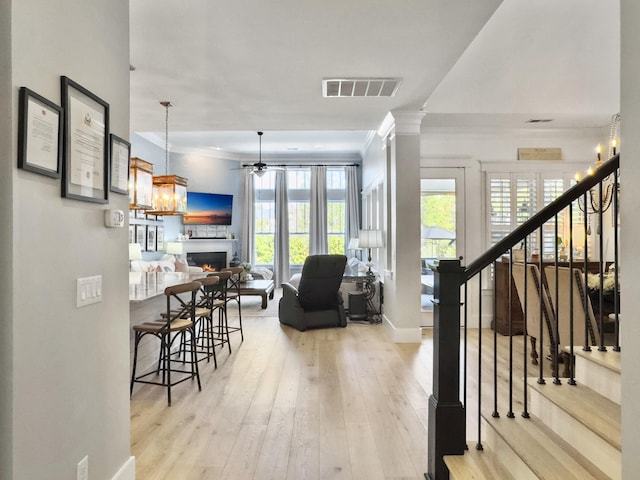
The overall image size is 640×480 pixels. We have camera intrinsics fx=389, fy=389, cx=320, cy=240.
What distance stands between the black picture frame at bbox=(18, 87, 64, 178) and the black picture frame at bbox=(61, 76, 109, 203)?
5cm

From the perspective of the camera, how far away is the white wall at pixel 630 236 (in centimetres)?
111

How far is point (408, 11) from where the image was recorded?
2619 mm

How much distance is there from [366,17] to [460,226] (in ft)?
11.5

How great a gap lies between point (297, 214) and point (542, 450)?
861 cm

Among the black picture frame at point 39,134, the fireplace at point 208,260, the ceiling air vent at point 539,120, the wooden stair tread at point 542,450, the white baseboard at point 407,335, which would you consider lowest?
the white baseboard at point 407,335

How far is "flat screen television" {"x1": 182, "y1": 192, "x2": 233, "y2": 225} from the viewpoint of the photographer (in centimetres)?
924

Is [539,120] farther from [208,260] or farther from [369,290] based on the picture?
[208,260]

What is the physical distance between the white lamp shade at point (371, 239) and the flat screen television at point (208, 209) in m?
4.71

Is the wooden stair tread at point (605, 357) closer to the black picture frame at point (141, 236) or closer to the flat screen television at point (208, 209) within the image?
the black picture frame at point (141, 236)

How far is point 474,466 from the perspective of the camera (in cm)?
190

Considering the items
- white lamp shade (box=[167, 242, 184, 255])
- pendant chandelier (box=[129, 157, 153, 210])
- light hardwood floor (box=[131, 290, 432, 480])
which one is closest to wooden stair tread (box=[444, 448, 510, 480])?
light hardwood floor (box=[131, 290, 432, 480])

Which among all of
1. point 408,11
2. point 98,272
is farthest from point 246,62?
point 98,272

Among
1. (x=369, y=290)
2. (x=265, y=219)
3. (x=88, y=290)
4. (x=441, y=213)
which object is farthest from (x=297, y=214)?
(x=88, y=290)

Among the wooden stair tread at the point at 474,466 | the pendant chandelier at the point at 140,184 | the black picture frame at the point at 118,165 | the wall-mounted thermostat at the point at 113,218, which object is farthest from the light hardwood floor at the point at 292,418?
the pendant chandelier at the point at 140,184
